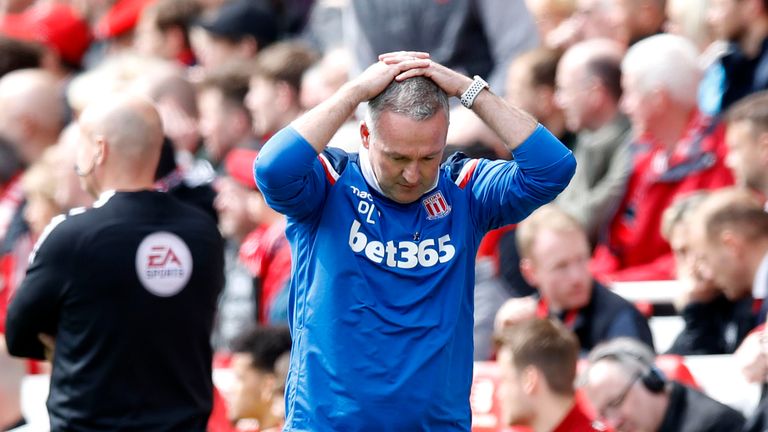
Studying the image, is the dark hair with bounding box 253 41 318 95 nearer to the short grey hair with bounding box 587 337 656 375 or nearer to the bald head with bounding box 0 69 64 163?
the bald head with bounding box 0 69 64 163

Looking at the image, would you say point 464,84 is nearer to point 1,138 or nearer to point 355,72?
point 355,72

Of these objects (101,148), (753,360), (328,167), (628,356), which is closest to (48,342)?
(101,148)

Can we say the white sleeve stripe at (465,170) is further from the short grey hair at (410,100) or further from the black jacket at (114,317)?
the black jacket at (114,317)

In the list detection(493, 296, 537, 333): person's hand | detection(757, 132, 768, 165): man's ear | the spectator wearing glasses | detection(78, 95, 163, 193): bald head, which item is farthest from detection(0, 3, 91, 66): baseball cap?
the spectator wearing glasses

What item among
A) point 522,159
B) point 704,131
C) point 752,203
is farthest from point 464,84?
point 704,131

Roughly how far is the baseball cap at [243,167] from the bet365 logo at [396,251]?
4.61m

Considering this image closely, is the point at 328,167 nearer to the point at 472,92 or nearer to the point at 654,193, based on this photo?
the point at 472,92

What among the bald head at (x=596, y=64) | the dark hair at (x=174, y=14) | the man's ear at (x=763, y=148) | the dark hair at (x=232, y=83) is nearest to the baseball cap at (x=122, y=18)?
the dark hair at (x=174, y=14)

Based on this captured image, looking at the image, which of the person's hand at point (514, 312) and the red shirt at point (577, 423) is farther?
the person's hand at point (514, 312)

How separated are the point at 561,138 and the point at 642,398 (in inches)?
107

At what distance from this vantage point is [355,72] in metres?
8.88

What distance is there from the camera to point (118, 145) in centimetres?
628

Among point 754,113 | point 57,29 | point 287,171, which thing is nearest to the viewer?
point 287,171

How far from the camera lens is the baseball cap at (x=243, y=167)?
9531 mm
